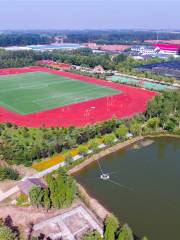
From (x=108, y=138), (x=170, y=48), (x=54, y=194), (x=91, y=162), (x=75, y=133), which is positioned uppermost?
(x=170, y=48)

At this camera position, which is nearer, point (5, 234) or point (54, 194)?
point (5, 234)

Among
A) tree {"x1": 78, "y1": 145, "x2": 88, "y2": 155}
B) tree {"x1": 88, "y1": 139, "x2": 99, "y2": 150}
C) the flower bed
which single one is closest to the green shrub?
the flower bed

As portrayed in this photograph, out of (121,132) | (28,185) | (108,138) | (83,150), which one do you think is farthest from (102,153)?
(28,185)

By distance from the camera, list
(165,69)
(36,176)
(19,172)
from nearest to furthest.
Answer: (36,176)
(19,172)
(165,69)

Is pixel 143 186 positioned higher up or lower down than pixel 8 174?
lower down

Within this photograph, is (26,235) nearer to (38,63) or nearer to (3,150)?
(3,150)

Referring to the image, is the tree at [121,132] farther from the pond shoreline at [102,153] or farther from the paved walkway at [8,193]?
the paved walkway at [8,193]

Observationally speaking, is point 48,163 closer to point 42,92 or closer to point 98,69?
point 42,92
